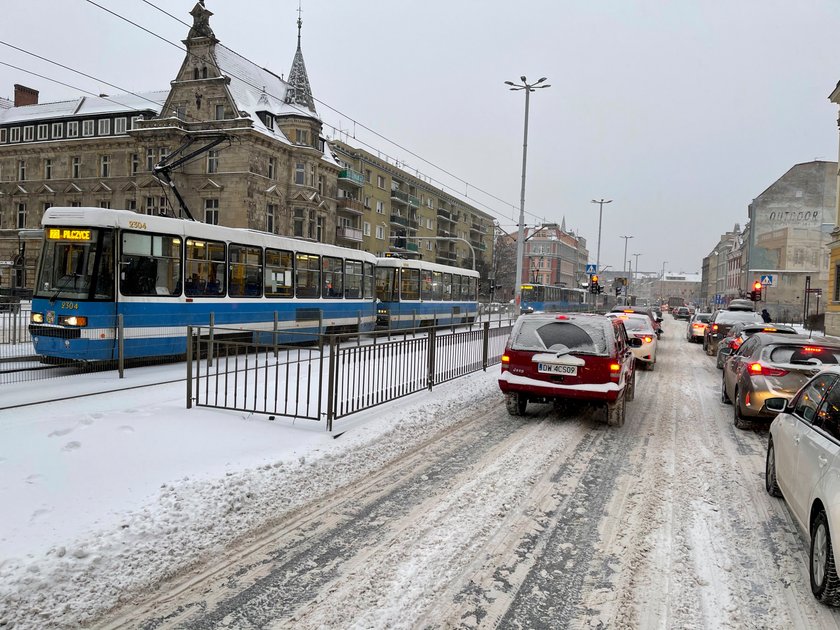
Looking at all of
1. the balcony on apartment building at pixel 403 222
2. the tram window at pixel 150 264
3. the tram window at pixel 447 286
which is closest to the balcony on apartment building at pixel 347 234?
the balcony on apartment building at pixel 403 222

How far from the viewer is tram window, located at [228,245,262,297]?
14836 mm

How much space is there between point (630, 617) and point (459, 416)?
18.8ft

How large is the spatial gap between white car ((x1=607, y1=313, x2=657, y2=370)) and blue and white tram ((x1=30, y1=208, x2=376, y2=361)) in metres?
9.15

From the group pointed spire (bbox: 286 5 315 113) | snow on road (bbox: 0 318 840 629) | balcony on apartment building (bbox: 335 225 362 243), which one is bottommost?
snow on road (bbox: 0 318 840 629)

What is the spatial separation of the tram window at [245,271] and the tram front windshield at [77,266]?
3416 millimetres

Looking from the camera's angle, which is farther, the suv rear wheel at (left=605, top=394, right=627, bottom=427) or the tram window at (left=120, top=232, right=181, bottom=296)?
the tram window at (left=120, top=232, right=181, bottom=296)

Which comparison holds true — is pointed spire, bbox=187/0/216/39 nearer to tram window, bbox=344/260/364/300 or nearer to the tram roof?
tram window, bbox=344/260/364/300

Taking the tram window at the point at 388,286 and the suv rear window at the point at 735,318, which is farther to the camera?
the tram window at the point at 388,286

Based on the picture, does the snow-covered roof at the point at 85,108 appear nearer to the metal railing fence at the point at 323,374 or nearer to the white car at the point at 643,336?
the white car at the point at 643,336

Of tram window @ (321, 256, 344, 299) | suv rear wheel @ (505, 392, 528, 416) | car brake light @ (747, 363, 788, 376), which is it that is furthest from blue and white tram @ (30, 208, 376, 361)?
car brake light @ (747, 363, 788, 376)

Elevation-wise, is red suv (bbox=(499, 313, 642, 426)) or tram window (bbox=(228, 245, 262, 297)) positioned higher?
tram window (bbox=(228, 245, 262, 297))

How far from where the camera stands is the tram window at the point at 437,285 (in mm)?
27562

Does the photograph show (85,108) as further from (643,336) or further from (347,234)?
(643,336)

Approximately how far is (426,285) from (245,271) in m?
12.6
